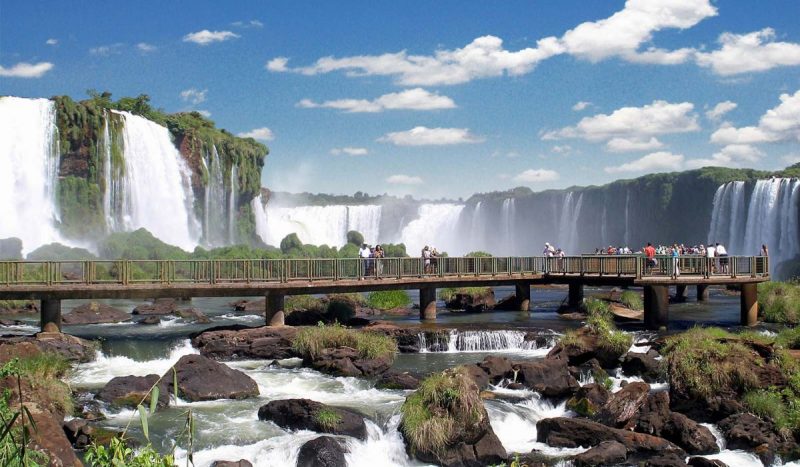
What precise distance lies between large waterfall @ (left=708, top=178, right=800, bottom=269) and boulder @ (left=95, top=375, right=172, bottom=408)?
56625 millimetres

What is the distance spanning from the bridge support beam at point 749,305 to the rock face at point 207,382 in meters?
19.4

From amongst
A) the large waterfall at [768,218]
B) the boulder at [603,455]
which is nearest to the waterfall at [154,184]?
the large waterfall at [768,218]

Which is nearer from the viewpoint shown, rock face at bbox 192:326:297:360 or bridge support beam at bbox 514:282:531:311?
rock face at bbox 192:326:297:360

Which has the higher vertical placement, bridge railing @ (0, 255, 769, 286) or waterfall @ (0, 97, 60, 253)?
waterfall @ (0, 97, 60, 253)

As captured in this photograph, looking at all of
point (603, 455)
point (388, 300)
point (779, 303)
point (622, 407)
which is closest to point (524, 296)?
point (388, 300)

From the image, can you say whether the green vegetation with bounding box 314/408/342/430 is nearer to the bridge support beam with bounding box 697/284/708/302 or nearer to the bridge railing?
the bridge railing

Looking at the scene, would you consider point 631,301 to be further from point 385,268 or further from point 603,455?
point 603,455

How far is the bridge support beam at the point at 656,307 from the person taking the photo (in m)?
29.0

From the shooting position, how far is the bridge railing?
27.9m

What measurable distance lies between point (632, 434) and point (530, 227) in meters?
83.8

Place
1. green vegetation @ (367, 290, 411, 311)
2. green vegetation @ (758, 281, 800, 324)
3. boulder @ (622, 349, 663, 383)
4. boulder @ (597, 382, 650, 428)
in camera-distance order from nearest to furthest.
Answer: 1. boulder @ (597, 382, 650, 428)
2. boulder @ (622, 349, 663, 383)
3. green vegetation @ (758, 281, 800, 324)
4. green vegetation @ (367, 290, 411, 311)

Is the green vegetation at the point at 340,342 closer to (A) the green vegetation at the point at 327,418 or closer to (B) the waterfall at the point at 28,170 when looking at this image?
(A) the green vegetation at the point at 327,418

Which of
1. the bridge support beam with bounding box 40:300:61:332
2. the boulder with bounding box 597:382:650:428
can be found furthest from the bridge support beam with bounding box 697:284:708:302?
the bridge support beam with bounding box 40:300:61:332

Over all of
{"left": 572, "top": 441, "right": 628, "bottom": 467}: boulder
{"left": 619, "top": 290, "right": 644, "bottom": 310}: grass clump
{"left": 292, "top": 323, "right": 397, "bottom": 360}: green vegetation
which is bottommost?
{"left": 572, "top": 441, "right": 628, "bottom": 467}: boulder
